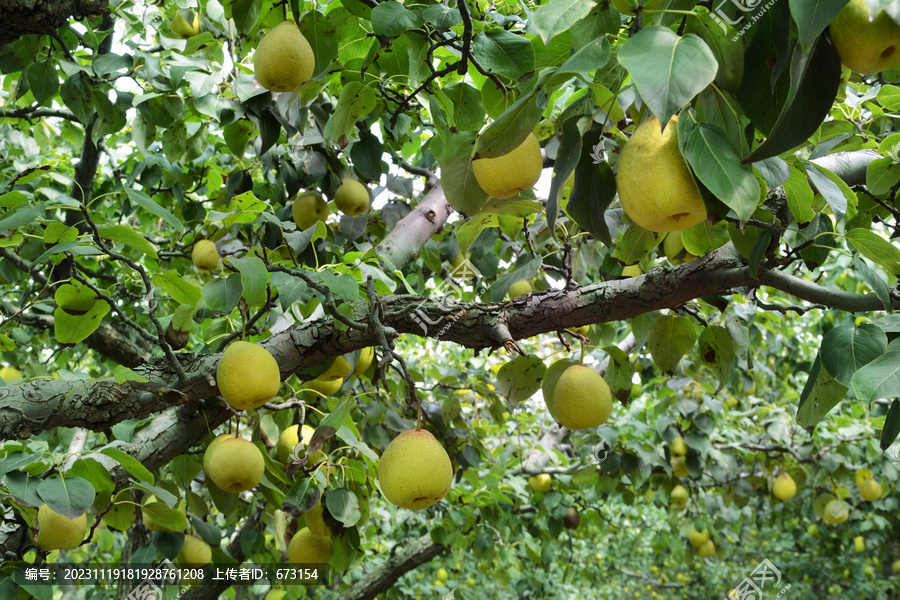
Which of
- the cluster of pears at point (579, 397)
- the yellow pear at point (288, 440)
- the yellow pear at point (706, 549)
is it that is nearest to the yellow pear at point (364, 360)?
the yellow pear at point (288, 440)

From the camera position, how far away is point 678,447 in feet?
11.4

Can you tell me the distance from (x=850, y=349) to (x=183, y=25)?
99.6 inches

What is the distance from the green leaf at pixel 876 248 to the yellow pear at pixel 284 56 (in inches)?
42.8

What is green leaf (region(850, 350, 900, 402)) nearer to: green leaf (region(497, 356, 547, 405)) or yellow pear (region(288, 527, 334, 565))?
green leaf (region(497, 356, 547, 405))

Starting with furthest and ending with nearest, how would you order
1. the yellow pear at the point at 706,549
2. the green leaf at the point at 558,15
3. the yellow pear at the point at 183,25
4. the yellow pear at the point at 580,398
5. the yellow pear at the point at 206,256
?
the yellow pear at the point at 706,549 < the yellow pear at the point at 183,25 < the yellow pear at the point at 206,256 < the yellow pear at the point at 580,398 < the green leaf at the point at 558,15

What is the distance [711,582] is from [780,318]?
6.00 meters

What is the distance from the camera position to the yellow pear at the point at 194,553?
2.04 metres

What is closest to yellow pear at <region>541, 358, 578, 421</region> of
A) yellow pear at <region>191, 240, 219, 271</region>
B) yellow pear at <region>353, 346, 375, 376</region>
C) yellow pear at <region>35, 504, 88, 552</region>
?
yellow pear at <region>353, 346, 375, 376</region>

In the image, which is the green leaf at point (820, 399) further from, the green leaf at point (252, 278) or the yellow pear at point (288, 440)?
the yellow pear at point (288, 440)

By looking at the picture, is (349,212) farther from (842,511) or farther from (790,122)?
(842,511)

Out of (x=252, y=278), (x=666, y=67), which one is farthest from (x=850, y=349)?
(x=252, y=278)

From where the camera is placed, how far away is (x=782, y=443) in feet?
12.1

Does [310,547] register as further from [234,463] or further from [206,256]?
[206,256]

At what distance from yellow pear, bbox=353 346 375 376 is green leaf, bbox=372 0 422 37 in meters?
1.10
